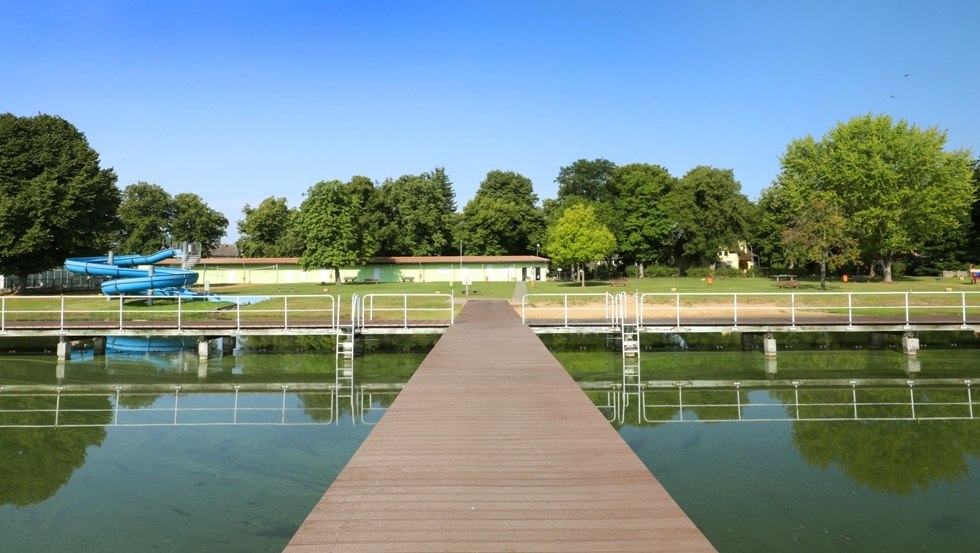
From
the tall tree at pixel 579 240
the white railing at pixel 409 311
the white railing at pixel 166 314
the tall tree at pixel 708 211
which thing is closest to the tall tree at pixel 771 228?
the tall tree at pixel 708 211

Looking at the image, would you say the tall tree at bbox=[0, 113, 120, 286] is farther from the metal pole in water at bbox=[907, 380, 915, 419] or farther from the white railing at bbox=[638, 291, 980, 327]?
the metal pole in water at bbox=[907, 380, 915, 419]

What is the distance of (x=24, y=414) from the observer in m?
12.3

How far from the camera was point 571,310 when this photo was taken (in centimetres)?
2428

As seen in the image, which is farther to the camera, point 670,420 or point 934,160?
point 934,160

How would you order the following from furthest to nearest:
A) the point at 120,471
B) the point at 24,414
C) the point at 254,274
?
the point at 254,274 < the point at 24,414 < the point at 120,471

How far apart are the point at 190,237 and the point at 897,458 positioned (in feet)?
254

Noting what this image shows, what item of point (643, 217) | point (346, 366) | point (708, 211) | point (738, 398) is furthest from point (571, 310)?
point (708, 211)

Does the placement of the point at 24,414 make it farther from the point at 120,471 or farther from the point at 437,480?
the point at 437,480

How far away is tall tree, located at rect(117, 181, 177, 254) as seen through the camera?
67.8 meters

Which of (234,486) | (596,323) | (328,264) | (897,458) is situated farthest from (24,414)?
(328,264)

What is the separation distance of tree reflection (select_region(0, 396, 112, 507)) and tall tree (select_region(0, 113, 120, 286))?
3118 centimetres

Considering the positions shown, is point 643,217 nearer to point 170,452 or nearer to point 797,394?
point 797,394

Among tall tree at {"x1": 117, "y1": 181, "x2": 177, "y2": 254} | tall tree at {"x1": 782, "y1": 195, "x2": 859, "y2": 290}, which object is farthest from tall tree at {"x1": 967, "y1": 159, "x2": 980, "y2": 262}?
tall tree at {"x1": 117, "y1": 181, "x2": 177, "y2": 254}

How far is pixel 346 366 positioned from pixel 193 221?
2565 inches
